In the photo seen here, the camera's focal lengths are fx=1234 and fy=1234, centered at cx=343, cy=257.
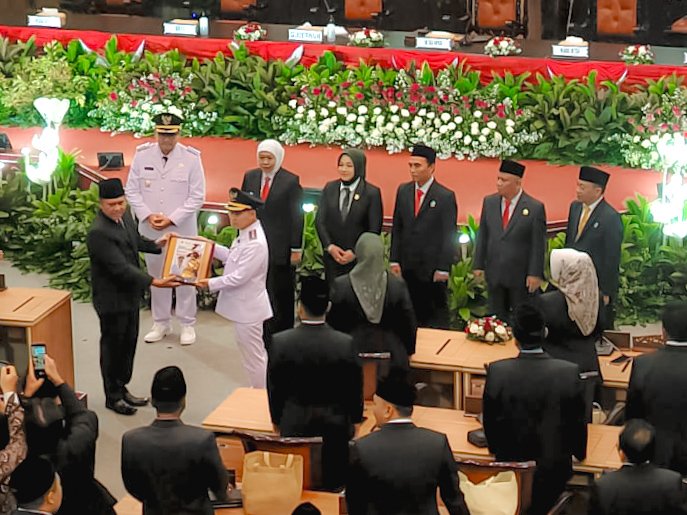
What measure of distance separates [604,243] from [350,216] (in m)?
1.59

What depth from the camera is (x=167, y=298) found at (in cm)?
846

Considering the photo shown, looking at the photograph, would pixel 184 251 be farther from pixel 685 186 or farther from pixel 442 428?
pixel 685 186

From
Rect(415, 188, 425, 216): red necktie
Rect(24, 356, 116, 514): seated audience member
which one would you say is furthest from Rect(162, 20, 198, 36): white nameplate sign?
Rect(24, 356, 116, 514): seated audience member

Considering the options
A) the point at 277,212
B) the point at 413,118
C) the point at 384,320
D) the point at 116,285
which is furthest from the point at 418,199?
the point at 413,118

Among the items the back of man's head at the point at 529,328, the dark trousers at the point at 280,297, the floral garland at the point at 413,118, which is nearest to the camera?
the back of man's head at the point at 529,328

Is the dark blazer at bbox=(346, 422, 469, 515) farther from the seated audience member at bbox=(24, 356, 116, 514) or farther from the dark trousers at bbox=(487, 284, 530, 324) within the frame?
the dark trousers at bbox=(487, 284, 530, 324)

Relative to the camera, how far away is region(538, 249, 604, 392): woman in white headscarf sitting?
579cm

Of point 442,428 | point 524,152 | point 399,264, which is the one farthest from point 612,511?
point 524,152

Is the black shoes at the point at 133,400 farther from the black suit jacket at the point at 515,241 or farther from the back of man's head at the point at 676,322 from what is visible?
the back of man's head at the point at 676,322

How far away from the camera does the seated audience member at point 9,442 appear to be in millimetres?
4480

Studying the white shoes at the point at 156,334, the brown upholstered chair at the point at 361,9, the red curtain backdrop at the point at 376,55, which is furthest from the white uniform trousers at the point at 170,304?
the brown upholstered chair at the point at 361,9

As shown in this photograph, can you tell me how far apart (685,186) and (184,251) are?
151 inches

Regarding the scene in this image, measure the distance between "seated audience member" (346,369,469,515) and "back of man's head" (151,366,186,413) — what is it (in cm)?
67

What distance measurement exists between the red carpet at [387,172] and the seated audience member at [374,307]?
3191mm
